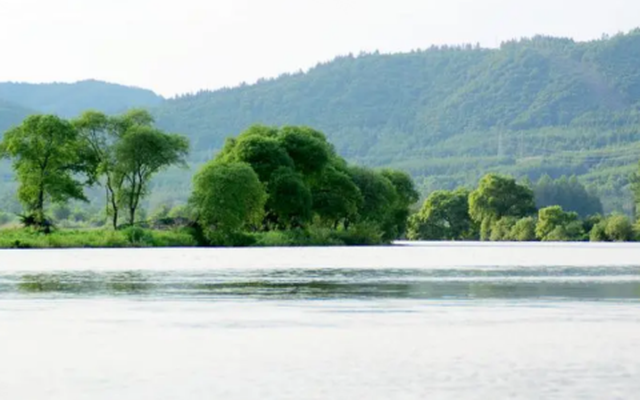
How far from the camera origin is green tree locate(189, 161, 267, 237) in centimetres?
9612

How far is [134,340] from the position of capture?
20078 millimetres

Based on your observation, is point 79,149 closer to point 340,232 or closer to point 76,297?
point 340,232

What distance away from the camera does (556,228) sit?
163 metres

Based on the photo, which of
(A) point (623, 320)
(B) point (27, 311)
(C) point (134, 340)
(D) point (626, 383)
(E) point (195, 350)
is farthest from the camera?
(B) point (27, 311)

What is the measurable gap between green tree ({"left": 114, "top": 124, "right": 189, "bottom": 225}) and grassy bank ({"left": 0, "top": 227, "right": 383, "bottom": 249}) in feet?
21.7

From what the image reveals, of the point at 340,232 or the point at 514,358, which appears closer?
Answer: the point at 514,358

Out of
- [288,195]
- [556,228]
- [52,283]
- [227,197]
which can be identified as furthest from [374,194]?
[52,283]

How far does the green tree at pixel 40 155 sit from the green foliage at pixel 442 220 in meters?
91.5

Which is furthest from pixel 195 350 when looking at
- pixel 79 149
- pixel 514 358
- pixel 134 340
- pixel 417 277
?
pixel 79 149

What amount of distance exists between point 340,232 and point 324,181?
5.17 meters

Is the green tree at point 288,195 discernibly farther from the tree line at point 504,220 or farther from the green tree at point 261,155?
the tree line at point 504,220

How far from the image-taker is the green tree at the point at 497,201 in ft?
583

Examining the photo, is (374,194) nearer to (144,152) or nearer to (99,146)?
(144,152)

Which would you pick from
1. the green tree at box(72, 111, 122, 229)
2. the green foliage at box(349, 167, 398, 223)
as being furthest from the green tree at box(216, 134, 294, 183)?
the green foliage at box(349, 167, 398, 223)
